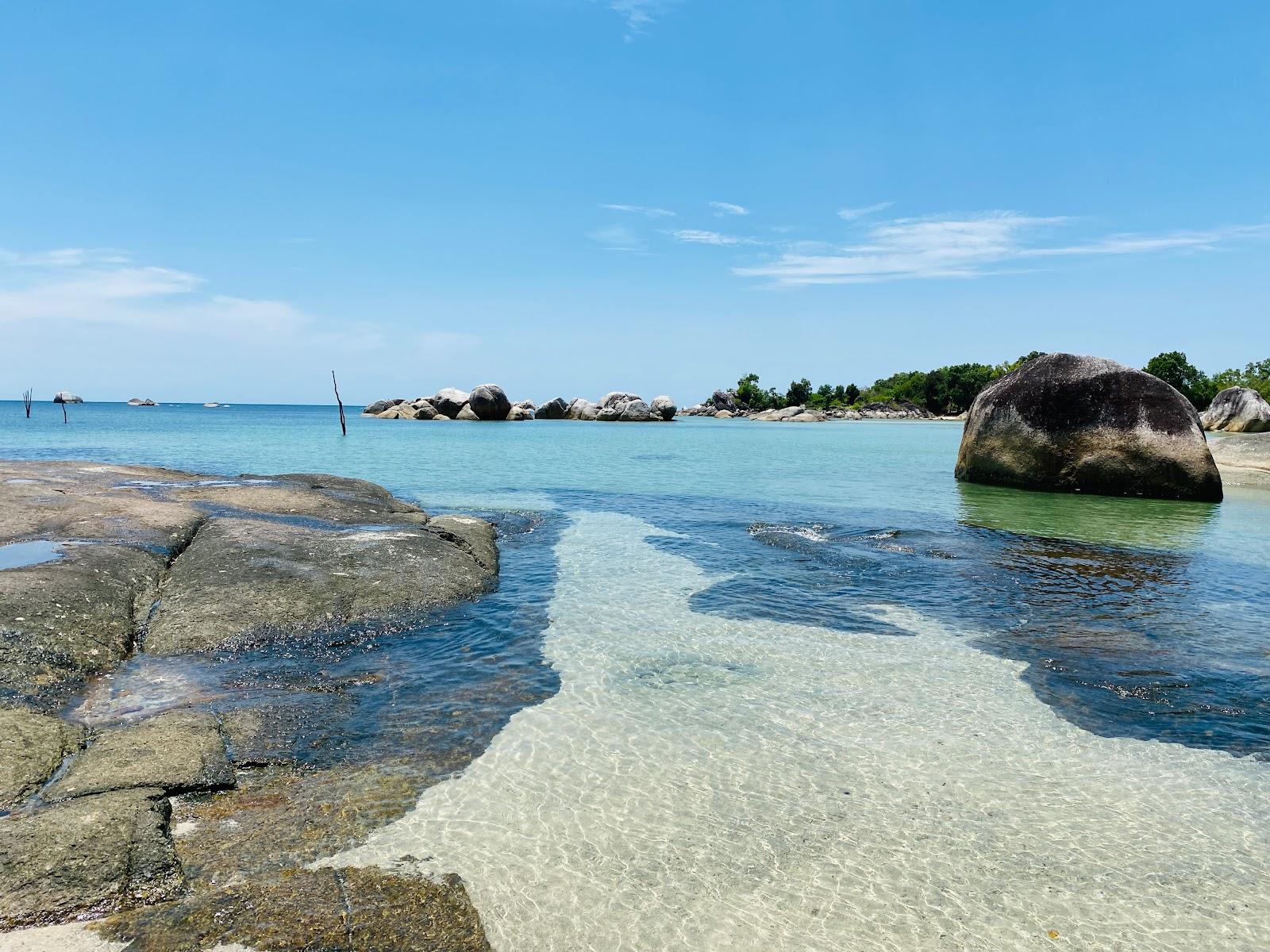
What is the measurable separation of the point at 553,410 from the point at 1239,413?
232ft

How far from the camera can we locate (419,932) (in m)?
4.03

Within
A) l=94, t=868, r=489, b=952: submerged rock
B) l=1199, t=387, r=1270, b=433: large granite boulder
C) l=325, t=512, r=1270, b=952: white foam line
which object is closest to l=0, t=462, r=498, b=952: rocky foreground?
l=94, t=868, r=489, b=952: submerged rock

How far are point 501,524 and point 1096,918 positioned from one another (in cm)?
1449

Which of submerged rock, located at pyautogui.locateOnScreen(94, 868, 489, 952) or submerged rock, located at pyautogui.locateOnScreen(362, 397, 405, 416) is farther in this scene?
submerged rock, located at pyautogui.locateOnScreen(362, 397, 405, 416)

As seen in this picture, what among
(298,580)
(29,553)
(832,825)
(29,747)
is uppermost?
(29,553)

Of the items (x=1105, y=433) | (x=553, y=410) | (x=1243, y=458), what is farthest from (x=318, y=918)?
(x=553, y=410)

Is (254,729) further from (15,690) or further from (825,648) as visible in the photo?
(825,648)

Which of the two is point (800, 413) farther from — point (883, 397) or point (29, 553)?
point (29, 553)

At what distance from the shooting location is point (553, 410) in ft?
318

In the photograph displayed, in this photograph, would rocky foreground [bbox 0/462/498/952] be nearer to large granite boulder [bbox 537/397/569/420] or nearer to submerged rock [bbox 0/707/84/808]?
submerged rock [bbox 0/707/84/808]

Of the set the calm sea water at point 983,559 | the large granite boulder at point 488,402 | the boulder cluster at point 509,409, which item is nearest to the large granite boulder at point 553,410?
the boulder cluster at point 509,409

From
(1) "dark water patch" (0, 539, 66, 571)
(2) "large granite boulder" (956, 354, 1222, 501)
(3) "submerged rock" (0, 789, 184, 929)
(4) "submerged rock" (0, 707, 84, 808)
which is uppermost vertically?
(2) "large granite boulder" (956, 354, 1222, 501)

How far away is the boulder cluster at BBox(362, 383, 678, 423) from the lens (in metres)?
83.8

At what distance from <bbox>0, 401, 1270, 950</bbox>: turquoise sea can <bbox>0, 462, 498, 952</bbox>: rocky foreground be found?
53 centimetres
